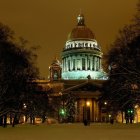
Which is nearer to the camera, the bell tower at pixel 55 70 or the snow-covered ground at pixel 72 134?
the snow-covered ground at pixel 72 134

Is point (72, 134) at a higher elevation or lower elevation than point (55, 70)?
lower

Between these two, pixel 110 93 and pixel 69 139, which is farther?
pixel 110 93

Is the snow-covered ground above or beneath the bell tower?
beneath

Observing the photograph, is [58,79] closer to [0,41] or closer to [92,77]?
[92,77]

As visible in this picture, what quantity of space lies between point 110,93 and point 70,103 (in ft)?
238

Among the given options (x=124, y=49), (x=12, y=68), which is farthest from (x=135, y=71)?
(x=12, y=68)

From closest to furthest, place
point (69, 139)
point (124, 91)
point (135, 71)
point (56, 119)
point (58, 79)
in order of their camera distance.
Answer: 1. point (69, 139)
2. point (135, 71)
3. point (124, 91)
4. point (56, 119)
5. point (58, 79)

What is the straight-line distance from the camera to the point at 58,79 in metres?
189

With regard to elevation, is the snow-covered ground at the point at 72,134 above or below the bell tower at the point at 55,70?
below

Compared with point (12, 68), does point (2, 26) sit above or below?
above

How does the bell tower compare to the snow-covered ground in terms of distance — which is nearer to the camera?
the snow-covered ground

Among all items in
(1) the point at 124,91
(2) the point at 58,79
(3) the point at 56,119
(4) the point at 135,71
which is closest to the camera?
(4) the point at 135,71

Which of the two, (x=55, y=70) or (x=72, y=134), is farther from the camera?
(x=55, y=70)

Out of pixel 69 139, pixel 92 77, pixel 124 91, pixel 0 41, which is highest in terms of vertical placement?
pixel 92 77
